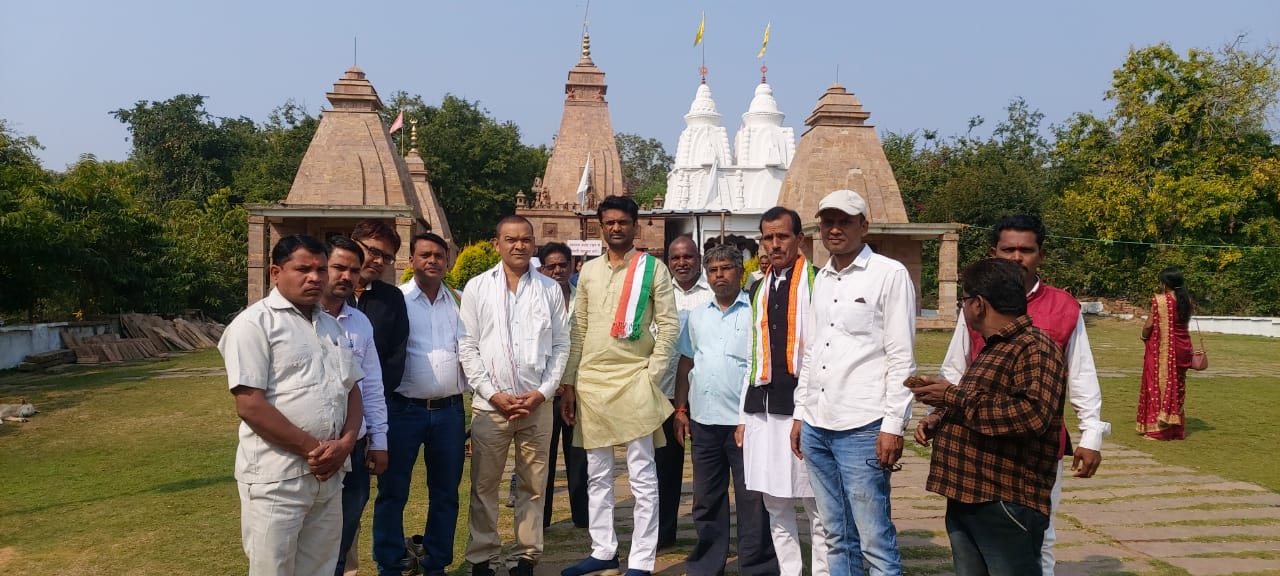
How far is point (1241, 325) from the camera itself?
2345cm

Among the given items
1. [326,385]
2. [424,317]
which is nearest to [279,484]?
[326,385]

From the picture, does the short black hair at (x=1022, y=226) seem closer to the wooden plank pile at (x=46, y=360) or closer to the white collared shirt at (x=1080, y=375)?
the white collared shirt at (x=1080, y=375)

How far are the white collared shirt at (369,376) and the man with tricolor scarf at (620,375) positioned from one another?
0.99m

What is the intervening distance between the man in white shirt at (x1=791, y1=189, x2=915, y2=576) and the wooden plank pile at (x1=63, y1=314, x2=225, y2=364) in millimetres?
15061

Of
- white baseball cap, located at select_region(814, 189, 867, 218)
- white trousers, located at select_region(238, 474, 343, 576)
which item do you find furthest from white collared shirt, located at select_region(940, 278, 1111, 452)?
white trousers, located at select_region(238, 474, 343, 576)

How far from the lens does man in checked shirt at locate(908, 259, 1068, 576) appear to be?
8.30ft

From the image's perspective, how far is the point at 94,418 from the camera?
30.0 ft

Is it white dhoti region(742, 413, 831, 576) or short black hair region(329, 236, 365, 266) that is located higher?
short black hair region(329, 236, 365, 266)

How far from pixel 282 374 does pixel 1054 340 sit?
8.60 ft

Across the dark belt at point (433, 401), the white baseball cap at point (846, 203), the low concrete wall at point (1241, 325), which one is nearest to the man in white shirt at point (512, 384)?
Answer: the dark belt at point (433, 401)

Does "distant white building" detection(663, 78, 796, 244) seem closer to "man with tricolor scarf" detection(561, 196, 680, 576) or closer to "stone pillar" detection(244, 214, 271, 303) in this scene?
"stone pillar" detection(244, 214, 271, 303)

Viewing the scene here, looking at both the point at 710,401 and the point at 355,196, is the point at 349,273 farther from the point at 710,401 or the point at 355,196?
the point at 355,196

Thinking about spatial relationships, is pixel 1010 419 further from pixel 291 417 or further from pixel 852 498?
pixel 291 417

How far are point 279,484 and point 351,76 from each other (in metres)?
19.8
